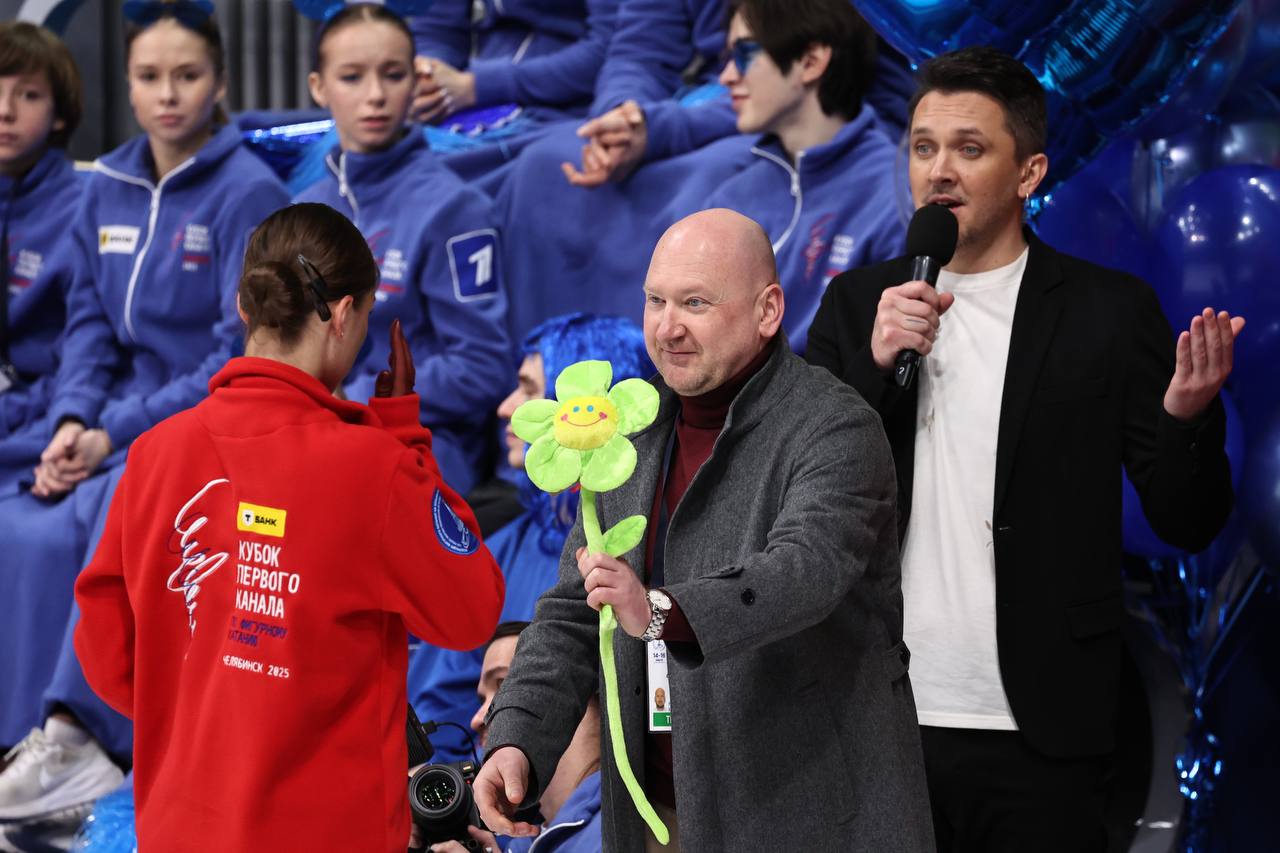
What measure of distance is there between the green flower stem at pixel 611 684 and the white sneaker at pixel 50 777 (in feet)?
7.64

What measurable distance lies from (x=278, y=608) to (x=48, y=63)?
9.69ft

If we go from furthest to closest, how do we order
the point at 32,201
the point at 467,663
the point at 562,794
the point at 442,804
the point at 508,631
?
the point at 32,201
the point at 467,663
the point at 508,631
the point at 562,794
the point at 442,804

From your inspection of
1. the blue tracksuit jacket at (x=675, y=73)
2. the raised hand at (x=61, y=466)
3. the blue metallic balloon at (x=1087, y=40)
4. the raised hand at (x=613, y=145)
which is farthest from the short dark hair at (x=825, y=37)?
the raised hand at (x=61, y=466)

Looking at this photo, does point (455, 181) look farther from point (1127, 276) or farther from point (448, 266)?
point (1127, 276)

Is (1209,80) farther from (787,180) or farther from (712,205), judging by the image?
(712,205)

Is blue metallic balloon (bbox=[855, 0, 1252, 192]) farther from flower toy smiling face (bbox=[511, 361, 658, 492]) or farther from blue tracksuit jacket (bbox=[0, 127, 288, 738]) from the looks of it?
blue tracksuit jacket (bbox=[0, 127, 288, 738])

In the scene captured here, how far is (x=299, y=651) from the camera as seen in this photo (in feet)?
6.77

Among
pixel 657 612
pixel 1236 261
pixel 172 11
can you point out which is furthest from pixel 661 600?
pixel 172 11

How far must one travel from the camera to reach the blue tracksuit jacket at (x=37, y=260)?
4531mm

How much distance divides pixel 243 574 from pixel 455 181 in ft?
7.33

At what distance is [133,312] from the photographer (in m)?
4.28

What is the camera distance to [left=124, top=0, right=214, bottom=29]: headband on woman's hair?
4.27 m

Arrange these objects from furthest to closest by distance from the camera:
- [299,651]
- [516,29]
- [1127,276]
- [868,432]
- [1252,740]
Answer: [516,29], [1252,740], [1127,276], [299,651], [868,432]

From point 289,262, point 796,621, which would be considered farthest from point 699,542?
point 289,262
